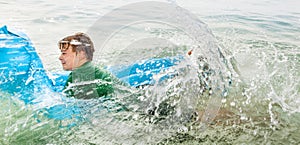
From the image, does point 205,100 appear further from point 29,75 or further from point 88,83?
point 29,75

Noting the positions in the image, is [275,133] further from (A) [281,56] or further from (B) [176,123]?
(A) [281,56]

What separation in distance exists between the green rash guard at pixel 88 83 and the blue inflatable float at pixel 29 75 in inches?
6.0

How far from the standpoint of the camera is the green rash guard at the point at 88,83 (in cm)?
288

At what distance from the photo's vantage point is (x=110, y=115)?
298 centimetres

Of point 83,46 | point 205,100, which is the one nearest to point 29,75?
point 83,46

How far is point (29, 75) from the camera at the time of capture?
2.97 meters

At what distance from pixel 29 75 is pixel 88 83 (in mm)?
612

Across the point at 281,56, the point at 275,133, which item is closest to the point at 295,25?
the point at 281,56

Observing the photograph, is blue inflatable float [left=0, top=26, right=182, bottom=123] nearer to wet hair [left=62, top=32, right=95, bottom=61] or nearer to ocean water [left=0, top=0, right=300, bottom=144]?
ocean water [left=0, top=0, right=300, bottom=144]

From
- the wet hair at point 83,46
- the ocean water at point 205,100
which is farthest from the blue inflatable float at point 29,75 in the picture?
the wet hair at point 83,46

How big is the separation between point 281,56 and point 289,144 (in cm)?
300

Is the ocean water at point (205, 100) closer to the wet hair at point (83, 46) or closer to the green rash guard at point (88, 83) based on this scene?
the green rash guard at point (88, 83)

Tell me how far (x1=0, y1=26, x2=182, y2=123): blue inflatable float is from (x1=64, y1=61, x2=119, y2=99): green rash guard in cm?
15

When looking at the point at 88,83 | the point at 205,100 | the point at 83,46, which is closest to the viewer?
the point at 88,83
